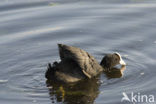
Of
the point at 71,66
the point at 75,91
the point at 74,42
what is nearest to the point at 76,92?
the point at 75,91

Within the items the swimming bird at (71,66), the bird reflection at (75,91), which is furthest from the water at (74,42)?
the swimming bird at (71,66)

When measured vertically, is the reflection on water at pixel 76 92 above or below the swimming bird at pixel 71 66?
below

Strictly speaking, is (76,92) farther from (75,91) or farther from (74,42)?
(74,42)

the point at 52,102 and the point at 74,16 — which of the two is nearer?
the point at 52,102

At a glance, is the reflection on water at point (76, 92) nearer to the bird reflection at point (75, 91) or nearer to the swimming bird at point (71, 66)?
the bird reflection at point (75, 91)

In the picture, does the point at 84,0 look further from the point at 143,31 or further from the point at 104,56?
the point at 104,56

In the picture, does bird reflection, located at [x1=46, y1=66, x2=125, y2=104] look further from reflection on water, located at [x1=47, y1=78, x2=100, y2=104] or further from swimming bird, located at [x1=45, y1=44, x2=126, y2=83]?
swimming bird, located at [x1=45, y1=44, x2=126, y2=83]

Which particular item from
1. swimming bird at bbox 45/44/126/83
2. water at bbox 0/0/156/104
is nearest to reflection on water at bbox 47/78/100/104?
water at bbox 0/0/156/104

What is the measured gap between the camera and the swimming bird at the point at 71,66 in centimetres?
1018

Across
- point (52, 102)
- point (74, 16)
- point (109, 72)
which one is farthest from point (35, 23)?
point (52, 102)

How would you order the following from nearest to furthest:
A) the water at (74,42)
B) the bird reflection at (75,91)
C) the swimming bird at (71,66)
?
the bird reflection at (75,91) → the water at (74,42) → the swimming bird at (71,66)

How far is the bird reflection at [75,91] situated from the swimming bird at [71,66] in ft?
0.46

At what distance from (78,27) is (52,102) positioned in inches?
176

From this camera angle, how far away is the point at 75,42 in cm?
1261
